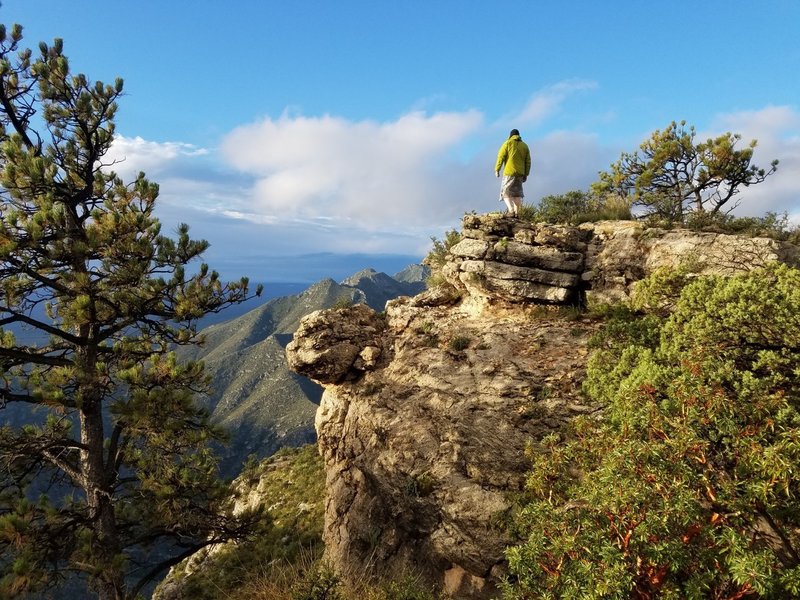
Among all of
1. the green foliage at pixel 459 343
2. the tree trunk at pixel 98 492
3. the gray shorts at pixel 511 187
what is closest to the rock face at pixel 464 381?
the green foliage at pixel 459 343

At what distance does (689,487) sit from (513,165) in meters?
17.1

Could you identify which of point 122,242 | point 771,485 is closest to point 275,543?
point 122,242

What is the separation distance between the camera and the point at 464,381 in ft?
52.4

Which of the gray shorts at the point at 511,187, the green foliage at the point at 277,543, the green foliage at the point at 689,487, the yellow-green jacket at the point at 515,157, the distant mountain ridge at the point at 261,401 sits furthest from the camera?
the distant mountain ridge at the point at 261,401

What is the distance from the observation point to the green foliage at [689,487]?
5484mm

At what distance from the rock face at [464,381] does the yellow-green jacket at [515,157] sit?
103 inches

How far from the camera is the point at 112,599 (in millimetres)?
11094

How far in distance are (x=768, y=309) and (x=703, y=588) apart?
6.12 metres

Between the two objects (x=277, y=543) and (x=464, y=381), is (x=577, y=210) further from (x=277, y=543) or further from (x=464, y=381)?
(x=277, y=543)

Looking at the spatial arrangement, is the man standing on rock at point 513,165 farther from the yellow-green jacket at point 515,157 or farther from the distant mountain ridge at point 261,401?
the distant mountain ridge at point 261,401

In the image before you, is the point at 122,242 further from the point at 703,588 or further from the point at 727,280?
the point at 727,280

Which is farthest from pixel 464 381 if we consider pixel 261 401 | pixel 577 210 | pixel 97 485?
pixel 261 401

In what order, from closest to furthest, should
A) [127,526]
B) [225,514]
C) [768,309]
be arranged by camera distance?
[768,309] < [127,526] < [225,514]

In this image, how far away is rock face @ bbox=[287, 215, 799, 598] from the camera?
1254 cm
